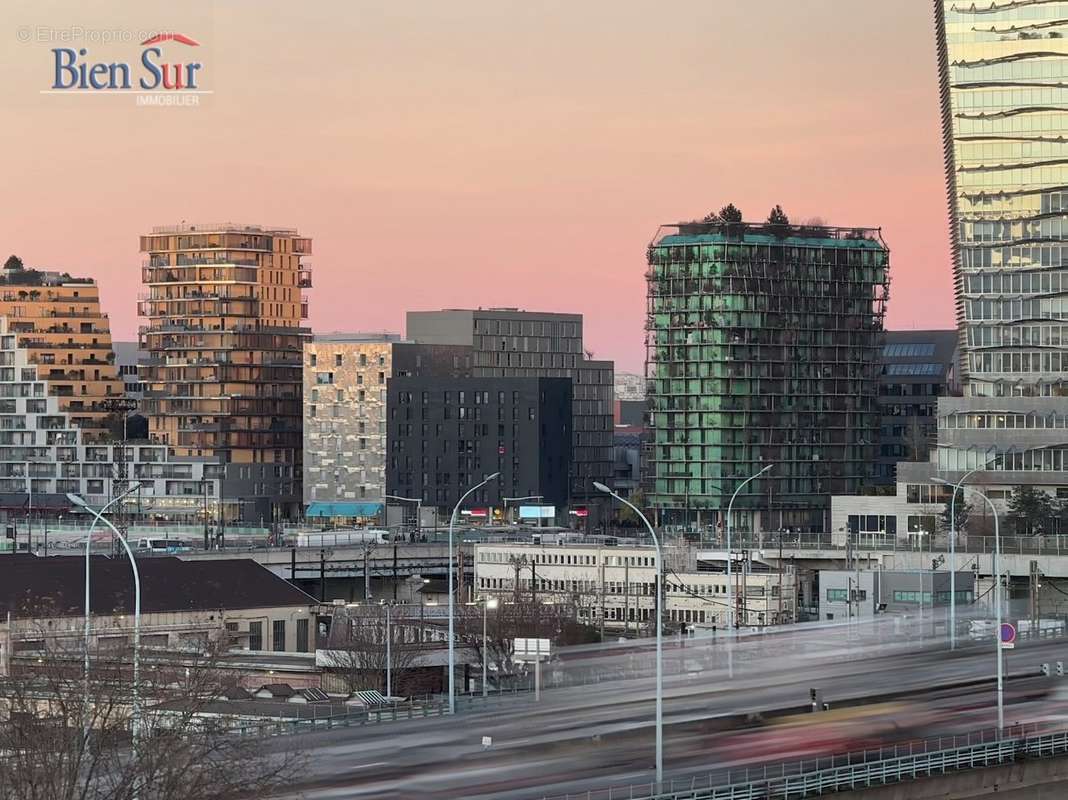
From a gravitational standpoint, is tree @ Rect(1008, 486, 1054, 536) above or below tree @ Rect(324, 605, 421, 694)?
above

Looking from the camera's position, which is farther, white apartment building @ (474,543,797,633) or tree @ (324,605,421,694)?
white apartment building @ (474,543,797,633)

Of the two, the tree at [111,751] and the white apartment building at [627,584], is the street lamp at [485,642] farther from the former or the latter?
the tree at [111,751]

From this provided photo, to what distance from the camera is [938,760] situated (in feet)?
265

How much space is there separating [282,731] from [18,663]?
1024 cm

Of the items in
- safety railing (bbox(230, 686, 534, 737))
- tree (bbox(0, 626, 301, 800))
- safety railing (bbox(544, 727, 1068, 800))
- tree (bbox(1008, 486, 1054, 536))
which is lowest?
safety railing (bbox(544, 727, 1068, 800))

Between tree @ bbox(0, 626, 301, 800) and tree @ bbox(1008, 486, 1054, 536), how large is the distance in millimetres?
123937

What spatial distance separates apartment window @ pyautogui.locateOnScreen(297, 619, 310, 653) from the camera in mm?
147625

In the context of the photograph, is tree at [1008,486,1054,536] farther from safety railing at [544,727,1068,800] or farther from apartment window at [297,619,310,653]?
safety railing at [544,727,1068,800]

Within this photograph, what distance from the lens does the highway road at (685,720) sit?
7662cm

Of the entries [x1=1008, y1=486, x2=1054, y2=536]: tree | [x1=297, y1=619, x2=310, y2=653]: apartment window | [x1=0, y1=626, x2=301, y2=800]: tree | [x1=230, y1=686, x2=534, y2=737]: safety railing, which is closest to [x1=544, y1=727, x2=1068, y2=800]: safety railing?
[x1=0, y1=626, x2=301, y2=800]: tree

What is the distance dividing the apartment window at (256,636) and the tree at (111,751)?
69.6 metres

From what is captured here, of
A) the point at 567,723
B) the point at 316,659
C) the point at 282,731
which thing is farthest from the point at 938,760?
the point at 316,659

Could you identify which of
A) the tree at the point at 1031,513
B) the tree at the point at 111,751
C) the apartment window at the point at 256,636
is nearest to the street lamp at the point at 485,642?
the apartment window at the point at 256,636

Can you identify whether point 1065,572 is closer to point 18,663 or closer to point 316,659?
point 316,659
